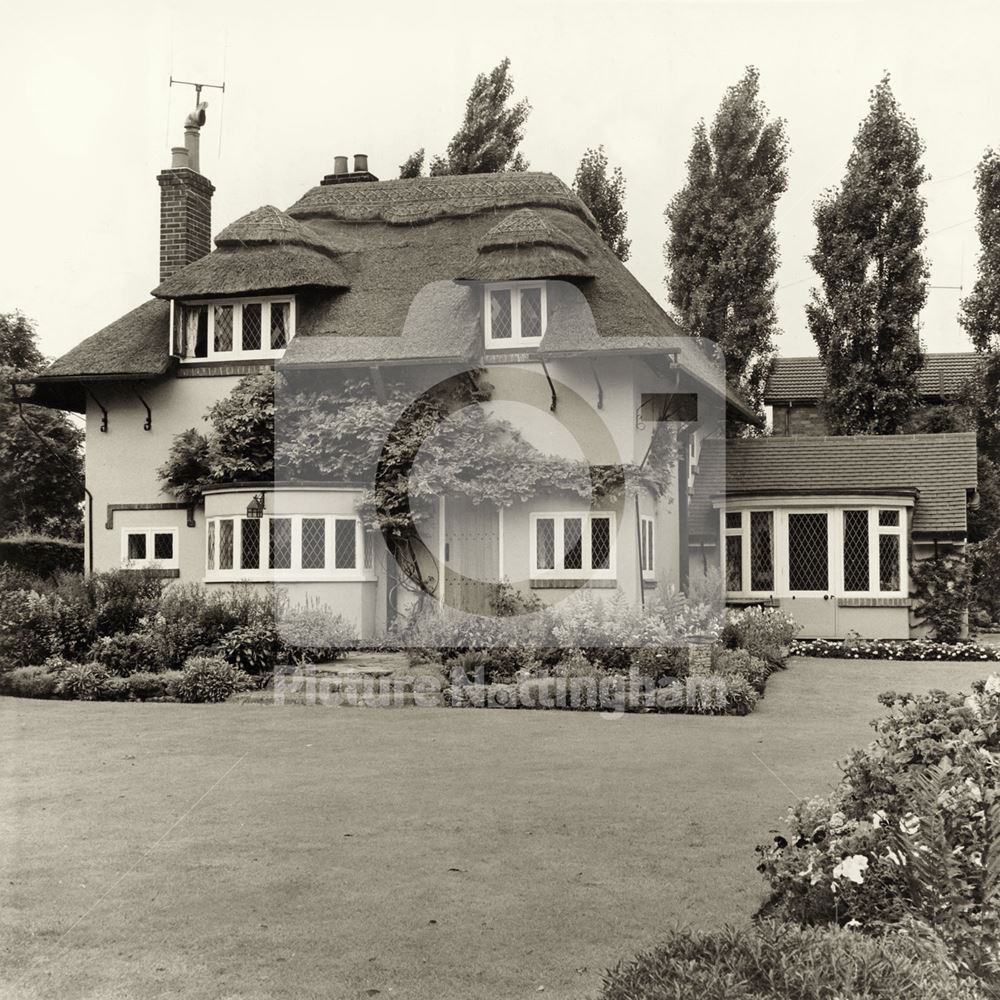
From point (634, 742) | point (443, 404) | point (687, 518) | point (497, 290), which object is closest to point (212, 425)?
point (443, 404)

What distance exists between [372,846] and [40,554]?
67.9 ft

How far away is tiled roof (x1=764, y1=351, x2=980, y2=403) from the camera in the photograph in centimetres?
→ 3697

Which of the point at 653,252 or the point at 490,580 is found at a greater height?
the point at 653,252

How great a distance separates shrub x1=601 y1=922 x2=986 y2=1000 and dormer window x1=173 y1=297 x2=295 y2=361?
1739cm

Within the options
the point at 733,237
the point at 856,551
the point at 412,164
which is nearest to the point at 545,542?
the point at 856,551

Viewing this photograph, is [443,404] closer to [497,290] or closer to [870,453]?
[497,290]

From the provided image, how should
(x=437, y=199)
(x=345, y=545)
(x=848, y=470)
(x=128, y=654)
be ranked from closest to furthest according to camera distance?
(x=128, y=654)
(x=345, y=545)
(x=437, y=199)
(x=848, y=470)

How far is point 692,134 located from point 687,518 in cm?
1267

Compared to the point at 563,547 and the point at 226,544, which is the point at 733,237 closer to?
the point at 563,547

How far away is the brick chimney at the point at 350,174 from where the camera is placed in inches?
992

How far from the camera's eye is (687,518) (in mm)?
22828

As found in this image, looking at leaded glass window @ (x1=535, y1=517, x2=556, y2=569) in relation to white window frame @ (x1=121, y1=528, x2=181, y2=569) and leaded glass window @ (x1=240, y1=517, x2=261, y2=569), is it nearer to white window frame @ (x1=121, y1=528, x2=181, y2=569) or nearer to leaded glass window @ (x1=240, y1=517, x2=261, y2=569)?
leaded glass window @ (x1=240, y1=517, x2=261, y2=569)

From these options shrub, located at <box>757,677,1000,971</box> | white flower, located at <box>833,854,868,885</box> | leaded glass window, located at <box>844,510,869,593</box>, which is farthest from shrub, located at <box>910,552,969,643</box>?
white flower, located at <box>833,854,868,885</box>

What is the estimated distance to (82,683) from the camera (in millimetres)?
14148
